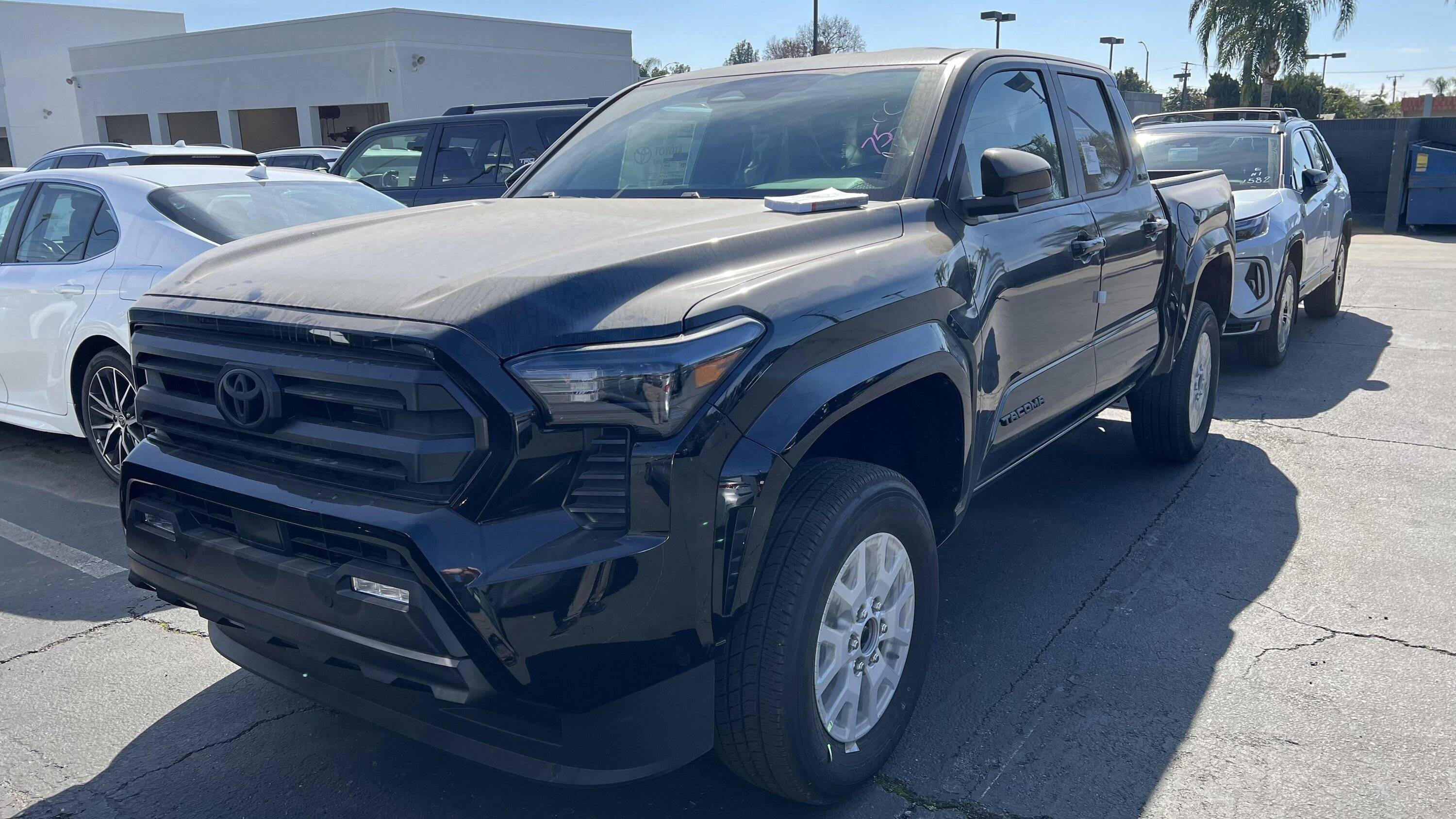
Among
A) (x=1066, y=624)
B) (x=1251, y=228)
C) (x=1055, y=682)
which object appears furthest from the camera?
(x=1251, y=228)

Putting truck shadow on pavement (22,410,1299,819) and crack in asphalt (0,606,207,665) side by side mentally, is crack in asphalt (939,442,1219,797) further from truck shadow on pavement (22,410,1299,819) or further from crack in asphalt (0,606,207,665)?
crack in asphalt (0,606,207,665)

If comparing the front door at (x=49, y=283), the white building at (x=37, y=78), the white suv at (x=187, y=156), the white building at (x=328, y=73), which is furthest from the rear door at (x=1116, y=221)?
the white building at (x=37, y=78)

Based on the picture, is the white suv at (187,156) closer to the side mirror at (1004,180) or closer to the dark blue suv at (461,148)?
the dark blue suv at (461,148)

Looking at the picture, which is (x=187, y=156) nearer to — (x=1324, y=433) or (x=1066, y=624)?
(x=1066, y=624)

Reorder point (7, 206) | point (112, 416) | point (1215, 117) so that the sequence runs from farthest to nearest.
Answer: point (1215, 117)
point (7, 206)
point (112, 416)

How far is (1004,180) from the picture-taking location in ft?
11.2

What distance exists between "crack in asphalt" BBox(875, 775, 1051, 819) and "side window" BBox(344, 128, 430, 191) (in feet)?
28.5

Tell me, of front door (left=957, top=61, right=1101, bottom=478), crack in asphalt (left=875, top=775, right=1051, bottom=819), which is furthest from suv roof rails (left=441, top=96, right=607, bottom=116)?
crack in asphalt (left=875, top=775, right=1051, bottom=819)

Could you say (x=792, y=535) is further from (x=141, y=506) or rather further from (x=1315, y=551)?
(x=1315, y=551)

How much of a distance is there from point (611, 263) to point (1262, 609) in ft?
9.37

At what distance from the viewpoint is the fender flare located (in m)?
2.38

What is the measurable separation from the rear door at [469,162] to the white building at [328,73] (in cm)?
2391

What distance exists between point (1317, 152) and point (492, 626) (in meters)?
10.4

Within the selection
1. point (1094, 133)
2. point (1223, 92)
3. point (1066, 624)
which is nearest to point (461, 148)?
point (1094, 133)
